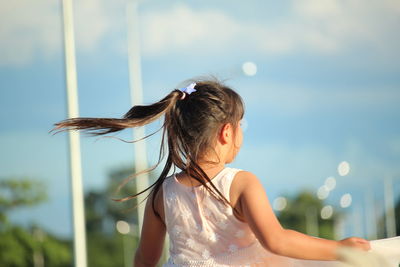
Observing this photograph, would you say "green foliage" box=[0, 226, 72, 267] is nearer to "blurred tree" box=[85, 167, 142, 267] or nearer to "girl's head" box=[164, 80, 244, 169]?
"blurred tree" box=[85, 167, 142, 267]

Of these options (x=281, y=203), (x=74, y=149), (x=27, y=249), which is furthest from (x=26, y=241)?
(x=74, y=149)

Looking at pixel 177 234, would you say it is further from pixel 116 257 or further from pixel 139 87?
pixel 116 257

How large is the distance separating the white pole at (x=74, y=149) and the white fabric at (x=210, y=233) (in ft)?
24.1

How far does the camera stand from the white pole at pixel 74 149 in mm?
12016

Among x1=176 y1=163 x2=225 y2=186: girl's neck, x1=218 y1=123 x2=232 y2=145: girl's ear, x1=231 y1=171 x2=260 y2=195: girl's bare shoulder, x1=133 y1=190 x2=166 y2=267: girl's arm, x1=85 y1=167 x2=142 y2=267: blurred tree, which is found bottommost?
x1=85 y1=167 x2=142 y2=267: blurred tree

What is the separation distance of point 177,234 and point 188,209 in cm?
15

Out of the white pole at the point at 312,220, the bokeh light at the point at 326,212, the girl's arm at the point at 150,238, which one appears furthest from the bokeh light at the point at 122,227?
the girl's arm at the point at 150,238

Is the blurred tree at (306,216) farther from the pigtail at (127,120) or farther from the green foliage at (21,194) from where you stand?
the pigtail at (127,120)

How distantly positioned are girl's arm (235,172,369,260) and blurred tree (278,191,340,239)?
78655 mm

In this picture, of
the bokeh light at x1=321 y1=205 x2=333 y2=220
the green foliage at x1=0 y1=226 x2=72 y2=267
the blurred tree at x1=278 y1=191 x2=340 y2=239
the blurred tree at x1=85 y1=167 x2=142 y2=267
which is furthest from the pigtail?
the bokeh light at x1=321 y1=205 x2=333 y2=220

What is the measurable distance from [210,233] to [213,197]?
19 centimetres

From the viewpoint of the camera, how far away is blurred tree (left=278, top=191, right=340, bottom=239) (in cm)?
8935

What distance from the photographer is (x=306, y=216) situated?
97375 mm

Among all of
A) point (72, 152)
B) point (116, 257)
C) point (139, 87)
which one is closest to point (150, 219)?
point (72, 152)
